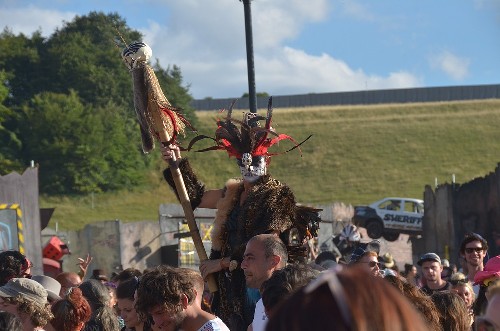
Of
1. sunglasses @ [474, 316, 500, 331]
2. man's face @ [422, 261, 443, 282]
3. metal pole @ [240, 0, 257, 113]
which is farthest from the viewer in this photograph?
metal pole @ [240, 0, 257, 113]

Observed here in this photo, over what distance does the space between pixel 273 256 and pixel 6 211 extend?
867cm

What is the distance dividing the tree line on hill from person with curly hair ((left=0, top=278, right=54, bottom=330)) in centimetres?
4917

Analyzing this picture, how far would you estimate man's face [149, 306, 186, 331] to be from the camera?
4785 mm

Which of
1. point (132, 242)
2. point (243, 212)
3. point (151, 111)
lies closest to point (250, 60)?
point (151, 111)

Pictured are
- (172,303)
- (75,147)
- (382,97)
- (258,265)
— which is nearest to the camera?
(172,303)

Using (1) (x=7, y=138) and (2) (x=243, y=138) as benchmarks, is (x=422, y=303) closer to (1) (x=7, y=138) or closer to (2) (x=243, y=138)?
(2) (x=243, y=138)

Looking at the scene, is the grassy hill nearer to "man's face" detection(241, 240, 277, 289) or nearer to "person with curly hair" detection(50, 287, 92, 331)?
"person with curly hair" detection(50, 287, 92, 331)

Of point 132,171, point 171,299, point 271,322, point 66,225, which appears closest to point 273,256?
point 171,299

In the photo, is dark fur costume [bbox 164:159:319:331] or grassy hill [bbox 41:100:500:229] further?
grassy hill [bbox 41:100:500:229]

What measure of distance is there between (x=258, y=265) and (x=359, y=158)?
190 ft

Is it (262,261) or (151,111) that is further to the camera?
(151,111)

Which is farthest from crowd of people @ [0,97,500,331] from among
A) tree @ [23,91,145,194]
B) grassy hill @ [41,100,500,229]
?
tree @ [23,91,145,194]

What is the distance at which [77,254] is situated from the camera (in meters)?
27.3

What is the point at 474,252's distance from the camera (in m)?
8.68
